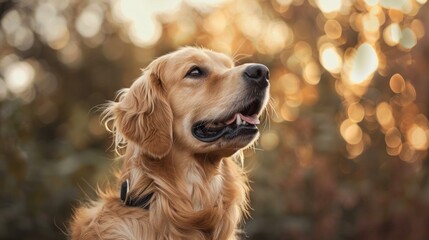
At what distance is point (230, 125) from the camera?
4.45 m

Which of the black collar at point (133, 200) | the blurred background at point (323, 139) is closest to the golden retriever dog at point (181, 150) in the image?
the black collar at point (133, 200)

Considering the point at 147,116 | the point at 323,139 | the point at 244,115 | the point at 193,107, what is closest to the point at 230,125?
the point at 244,115

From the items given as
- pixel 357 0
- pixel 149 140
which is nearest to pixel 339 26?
pixel 357 0

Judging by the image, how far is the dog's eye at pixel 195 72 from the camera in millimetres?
4673

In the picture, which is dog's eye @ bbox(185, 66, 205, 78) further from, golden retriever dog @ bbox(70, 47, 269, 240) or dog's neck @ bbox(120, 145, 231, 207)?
dog's neck @ bbox(120, 145, 231, 207)

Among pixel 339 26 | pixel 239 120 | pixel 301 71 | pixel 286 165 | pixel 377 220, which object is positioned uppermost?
pixel 239 120

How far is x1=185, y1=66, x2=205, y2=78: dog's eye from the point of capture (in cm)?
467

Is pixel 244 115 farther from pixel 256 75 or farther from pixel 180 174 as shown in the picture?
pixel 180 174

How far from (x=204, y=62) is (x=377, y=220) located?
5.25 m

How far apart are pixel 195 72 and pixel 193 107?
27cm

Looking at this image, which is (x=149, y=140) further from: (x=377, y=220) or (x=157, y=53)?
(x=157, y=53)

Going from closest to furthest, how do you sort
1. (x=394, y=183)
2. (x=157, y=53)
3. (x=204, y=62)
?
1. (x=204, y=62)
2. (x=394, y=183)
3. (x=157, y=53)

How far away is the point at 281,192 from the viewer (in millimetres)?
9367

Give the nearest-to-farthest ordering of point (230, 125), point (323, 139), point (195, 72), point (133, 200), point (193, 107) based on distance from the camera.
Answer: point (133, 200)
point (230, 125)
point (193, 107)
point (195, 72)
point (323, 139)
